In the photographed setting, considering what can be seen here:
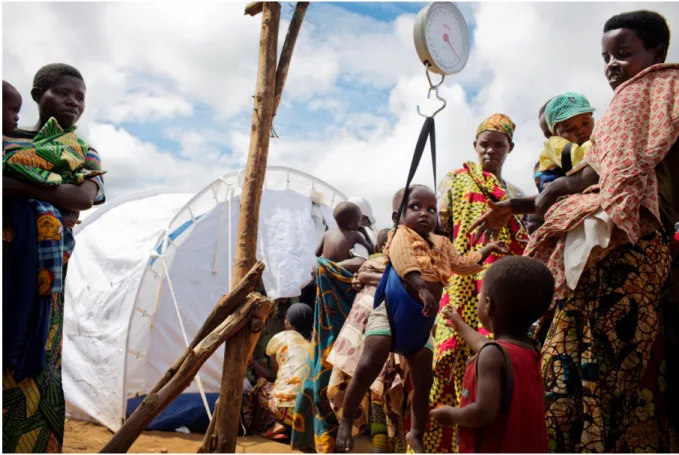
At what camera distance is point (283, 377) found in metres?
5.64

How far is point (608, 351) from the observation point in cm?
215

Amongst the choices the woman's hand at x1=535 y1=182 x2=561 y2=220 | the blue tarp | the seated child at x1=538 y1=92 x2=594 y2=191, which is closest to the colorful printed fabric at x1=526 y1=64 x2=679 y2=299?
the woman's hand at x1=535 y1=182 x2=561 y2=220

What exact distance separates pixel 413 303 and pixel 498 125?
5.79 ft

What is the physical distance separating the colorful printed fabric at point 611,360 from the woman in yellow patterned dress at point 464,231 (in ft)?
3.25

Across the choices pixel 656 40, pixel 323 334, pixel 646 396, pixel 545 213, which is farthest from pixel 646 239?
pixel 323 334

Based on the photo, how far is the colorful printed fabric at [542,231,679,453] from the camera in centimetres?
213

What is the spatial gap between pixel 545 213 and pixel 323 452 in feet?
10.2

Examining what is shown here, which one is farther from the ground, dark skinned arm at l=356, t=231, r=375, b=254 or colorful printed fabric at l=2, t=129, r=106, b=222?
dark skinned arm at l=356, t=231, r=375, b=254

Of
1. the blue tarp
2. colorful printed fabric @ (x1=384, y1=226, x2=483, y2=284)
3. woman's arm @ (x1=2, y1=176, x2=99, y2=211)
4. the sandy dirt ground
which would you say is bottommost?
the sandy dirt ground

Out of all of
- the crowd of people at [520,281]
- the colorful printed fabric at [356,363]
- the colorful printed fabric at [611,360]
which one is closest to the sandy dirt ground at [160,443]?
the colorful printed fabric at [356,363]

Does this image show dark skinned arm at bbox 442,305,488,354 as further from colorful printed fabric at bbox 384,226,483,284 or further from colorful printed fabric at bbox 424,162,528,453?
colorful printed fabric at bbox 424,162,528,453

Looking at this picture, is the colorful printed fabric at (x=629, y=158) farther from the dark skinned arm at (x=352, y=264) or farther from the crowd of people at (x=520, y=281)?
the dark skinned arm at (x=352, y=264)

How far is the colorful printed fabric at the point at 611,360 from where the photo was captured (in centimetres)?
213

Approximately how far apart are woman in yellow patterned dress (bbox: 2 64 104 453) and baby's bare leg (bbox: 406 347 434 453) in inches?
68.6
